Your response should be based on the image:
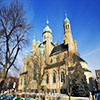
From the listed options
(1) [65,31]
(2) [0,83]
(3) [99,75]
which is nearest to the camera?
(2) [0,83]

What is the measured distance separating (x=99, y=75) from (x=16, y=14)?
3320 centimetres

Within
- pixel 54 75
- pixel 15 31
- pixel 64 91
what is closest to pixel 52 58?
pixel 54 75

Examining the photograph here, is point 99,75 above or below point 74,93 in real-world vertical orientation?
above

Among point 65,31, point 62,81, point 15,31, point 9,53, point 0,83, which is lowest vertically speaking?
point 62,81

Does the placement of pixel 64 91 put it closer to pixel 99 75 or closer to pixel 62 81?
pixel 62 81

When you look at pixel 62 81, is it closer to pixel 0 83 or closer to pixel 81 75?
pixel 81 75

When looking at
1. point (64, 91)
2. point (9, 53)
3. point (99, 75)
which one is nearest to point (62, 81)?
point (64, 91)

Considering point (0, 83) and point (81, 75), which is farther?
point (81, 75)

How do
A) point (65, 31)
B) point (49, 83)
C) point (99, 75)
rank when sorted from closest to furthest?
point (49, 83)
point (99, 75)
point (65, 31)

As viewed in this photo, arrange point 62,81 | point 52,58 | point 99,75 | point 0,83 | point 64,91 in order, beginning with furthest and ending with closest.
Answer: point 52,58 < point 99,75 < point 62,81 < point 64,91 < point 0,83

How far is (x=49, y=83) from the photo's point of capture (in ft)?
95.1

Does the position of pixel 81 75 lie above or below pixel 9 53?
below

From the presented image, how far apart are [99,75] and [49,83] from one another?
17.5 m

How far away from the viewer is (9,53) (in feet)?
27.0
